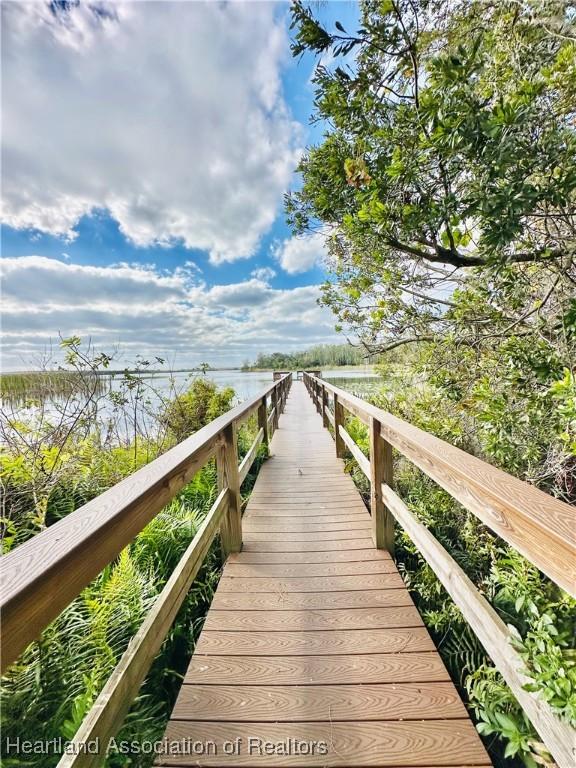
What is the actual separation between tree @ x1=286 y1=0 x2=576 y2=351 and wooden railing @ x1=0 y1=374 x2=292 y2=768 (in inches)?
71.4

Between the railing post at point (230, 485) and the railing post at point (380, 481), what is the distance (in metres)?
0.90

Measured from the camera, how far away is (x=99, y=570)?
0.71m

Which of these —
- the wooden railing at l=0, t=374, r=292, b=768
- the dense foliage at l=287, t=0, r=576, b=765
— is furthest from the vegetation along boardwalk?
the dense foliage at l=287, t=0, r=576, b=765

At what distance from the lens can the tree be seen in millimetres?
1474

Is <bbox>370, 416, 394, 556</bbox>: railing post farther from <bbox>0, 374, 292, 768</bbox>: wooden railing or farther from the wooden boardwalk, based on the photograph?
<bbox>0, 374, 292, 768</bbox>: wooden railing

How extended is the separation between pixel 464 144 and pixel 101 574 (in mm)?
3020

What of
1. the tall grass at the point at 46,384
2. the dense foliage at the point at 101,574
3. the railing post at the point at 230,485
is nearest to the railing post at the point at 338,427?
the dense foliage at the point at 101,574

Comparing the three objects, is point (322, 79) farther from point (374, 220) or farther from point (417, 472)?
point (417, 472)

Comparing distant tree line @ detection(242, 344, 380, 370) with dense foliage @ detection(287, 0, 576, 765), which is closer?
dense foliage @ detection(287, 0, 576, 765)

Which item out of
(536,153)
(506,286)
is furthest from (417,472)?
(536,153)

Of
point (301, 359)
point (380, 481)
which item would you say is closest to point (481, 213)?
point (380, 481)

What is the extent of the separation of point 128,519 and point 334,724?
1030 millimetres

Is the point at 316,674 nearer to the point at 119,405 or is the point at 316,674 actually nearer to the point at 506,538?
the point at 506,538

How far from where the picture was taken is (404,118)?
179 cm
